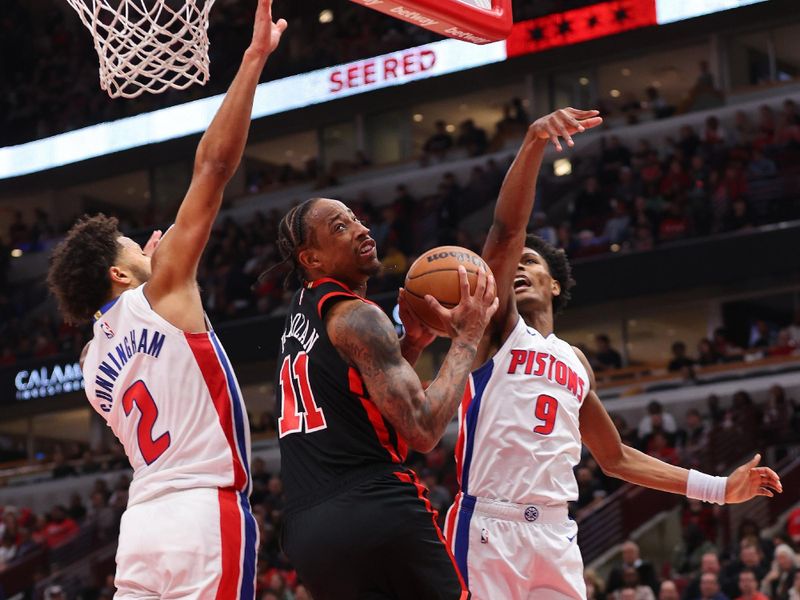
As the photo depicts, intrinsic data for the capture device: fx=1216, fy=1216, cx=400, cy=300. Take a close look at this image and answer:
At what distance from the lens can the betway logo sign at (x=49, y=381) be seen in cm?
2192

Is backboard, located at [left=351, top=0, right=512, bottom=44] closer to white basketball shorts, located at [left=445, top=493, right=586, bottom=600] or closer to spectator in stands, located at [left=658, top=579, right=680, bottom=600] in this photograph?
white basketball shorts, located at [left=445, top=493, right=586, bottom=600]

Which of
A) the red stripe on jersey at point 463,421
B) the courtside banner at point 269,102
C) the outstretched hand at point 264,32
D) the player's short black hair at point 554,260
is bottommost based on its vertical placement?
the red stripe on jersey at point 463,421

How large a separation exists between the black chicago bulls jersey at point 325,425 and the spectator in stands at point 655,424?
11438mm

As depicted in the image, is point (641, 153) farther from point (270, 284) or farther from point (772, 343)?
point (270, 284)

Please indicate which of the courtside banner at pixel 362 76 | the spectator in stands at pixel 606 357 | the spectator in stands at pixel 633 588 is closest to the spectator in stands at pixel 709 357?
the spectator in stands at pixel 606 357

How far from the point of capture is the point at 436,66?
21.8 meters

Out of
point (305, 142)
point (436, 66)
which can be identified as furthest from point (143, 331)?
point (305, 142)

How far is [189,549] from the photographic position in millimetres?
3816

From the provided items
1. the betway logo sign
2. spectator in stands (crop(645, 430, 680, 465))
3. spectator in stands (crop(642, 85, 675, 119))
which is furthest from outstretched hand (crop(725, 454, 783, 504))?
the betway logo sign

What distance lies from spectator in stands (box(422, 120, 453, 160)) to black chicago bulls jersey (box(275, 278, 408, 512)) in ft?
63.8

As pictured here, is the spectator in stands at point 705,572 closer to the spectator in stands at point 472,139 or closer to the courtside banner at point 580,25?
the courtside banner at point 580,25

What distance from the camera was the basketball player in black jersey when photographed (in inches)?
145

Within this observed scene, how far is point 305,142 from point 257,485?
10668 millimetres

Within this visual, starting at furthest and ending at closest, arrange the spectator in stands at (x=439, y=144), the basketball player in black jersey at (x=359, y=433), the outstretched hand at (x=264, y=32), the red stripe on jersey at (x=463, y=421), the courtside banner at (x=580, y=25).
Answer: the spectator in stands at (x=439, y=144) < the courtside banner at (x=580, y=25) < the red stripe on jersey at (x=463, y=421) < the outstretched hand at (x=264, y=32) < the basketball player in black jersey at (x=359, y=433)
